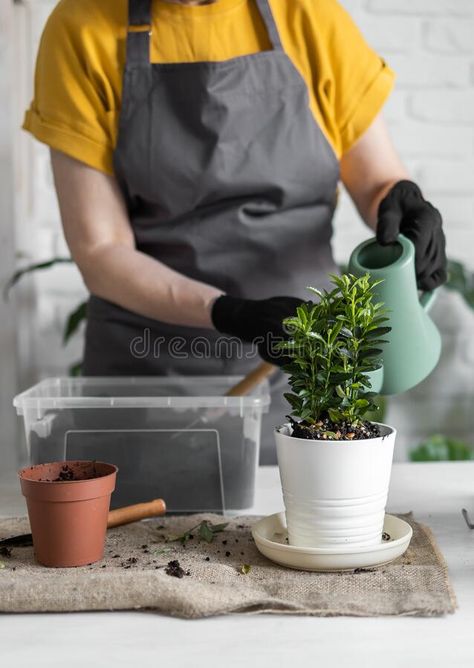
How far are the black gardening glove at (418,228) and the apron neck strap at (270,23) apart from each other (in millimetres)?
310

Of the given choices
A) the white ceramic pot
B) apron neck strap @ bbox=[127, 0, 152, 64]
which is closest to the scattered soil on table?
the white ceramic pot

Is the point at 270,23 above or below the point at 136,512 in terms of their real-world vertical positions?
above

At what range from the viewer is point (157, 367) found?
148 centimetres

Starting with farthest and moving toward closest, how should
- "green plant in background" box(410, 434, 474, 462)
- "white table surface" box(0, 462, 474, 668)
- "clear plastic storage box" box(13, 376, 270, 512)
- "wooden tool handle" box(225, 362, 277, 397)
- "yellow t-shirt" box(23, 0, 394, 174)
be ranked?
"green plant in background" box(410, 434, 474, 462)
"yellow t-shirt" box(23, 0, 394, 174)
"wooden tool handle" box(225, 362, 277, 397)
"clear plastic storage box" box(13, 376, 270, 512)
"white table surface" box(0, 462, 474, 668)

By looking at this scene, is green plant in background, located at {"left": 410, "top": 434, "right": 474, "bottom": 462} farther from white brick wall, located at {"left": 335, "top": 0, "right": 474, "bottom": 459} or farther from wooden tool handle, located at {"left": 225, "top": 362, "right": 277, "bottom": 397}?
wooden tool handle, located at {"left": 225, "top": 362, "right": 277, "bottom": 397}

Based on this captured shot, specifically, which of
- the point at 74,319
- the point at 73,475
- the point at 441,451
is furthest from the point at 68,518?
the point at 441,451

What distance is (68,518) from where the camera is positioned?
815 mm

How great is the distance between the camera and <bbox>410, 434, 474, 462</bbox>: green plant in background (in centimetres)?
218

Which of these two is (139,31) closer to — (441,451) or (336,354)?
(336,354)

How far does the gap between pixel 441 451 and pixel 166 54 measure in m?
1.26

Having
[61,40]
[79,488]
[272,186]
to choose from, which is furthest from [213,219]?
[79,488]

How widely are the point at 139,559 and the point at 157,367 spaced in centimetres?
66

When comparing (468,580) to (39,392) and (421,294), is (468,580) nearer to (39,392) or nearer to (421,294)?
(421,294)

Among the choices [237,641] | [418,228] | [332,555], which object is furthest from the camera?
[418,228]
